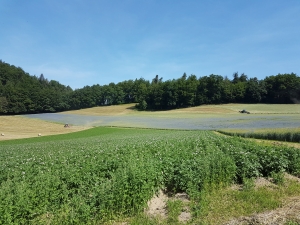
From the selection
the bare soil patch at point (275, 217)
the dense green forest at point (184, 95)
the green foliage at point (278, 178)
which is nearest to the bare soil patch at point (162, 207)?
the bare soil patch at point (275, 217)

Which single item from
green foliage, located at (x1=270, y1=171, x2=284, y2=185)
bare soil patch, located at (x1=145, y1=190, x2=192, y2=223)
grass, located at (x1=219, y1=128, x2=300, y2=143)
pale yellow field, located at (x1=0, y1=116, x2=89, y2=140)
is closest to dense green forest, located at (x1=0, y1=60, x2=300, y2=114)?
pale yellow field, located at (x1=0, y1=116, x2=89, y2=140)

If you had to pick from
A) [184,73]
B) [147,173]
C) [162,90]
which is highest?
[184,73]

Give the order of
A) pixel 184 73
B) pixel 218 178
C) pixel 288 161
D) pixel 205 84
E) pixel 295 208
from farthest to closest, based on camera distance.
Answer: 1. pixel 184 73
2. pixel 205 84
3. pixel 288 161
4. pixel 218 178
5. pixel 295 208

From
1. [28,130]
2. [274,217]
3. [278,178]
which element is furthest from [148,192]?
[28,130]

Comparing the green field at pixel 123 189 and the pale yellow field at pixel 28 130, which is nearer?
the green field at pixel 123 189

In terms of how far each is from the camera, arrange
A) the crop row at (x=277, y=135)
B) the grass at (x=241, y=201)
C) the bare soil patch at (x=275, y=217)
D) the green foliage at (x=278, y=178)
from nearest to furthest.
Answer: the bare soil patch at (x=275, y=217)
the grass at (x=241, y=201)
the green foliage at (x=278, y=178)
the crop row at (x=277, y=135)

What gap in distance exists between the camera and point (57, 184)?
19.4 ft

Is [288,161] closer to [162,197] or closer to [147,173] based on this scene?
[162,197]

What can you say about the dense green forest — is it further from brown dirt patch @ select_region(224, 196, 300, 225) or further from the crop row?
brown dirt patch @ select_region(224, 196, 300, 225)

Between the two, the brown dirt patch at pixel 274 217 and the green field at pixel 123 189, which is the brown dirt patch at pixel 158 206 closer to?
the green field at pixel 123 189

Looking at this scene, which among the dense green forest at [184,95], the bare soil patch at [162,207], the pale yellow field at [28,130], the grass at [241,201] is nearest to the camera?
the grass at [241,201]

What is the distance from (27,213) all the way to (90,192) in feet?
5.15

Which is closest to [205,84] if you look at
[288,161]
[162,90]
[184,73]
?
[162,90]

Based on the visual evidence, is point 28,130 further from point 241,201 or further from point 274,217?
point 274,217
